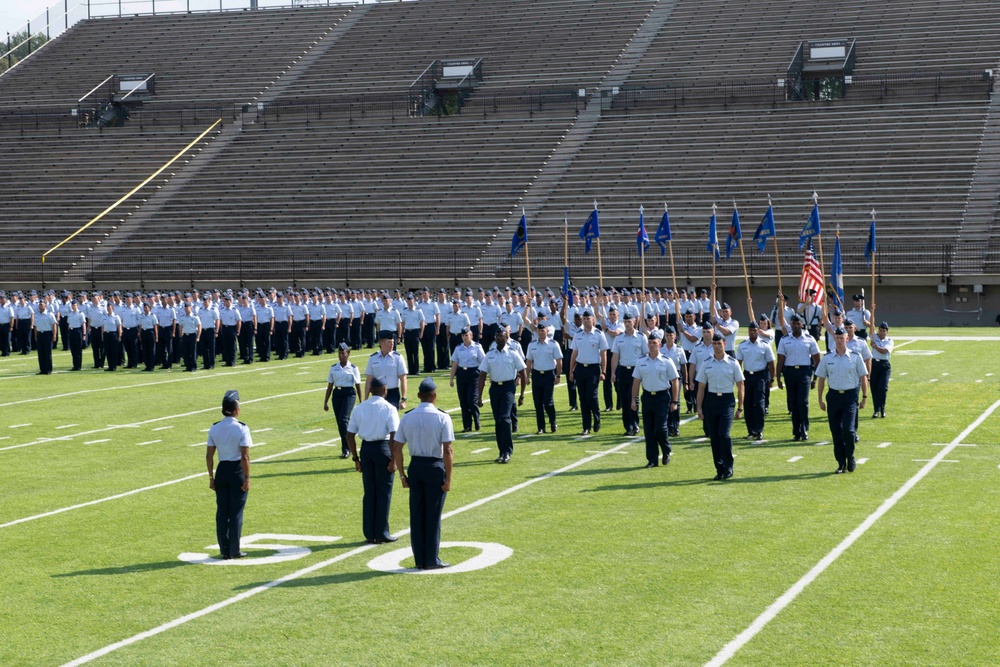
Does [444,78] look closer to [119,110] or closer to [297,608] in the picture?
[119,110]

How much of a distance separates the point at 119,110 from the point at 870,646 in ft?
184

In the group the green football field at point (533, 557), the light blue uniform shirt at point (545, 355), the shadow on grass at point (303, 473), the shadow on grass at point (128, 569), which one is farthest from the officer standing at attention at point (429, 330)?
the shadow on grass at point (128, 569)

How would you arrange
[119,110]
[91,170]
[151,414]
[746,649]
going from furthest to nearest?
[119,110] < [91,170] < [151,414] < [746,649]

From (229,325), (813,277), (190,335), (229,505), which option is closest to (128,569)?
(229,505)

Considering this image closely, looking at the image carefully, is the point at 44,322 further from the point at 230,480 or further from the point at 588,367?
the point at 230,480

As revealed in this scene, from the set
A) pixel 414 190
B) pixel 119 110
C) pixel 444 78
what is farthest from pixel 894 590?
pixel 119 110

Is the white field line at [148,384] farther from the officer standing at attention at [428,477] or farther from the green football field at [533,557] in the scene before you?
the officer standing at attention at [428,477]

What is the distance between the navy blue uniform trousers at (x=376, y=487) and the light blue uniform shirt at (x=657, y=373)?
184 inches

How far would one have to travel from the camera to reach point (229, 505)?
10836 millimetres

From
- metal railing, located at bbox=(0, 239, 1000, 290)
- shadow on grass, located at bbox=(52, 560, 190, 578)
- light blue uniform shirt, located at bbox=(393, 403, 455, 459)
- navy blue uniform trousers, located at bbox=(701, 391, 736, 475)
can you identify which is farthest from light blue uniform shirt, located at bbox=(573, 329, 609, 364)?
metal railing, located at bbox=(0, 239, 1000, 290)

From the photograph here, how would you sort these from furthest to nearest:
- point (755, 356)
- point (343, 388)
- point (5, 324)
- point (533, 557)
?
point (5, 324)
point (755, 356)
point (343, 388)
point (533, 557)

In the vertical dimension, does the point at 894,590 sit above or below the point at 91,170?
below

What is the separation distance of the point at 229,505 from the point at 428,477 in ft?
5.58

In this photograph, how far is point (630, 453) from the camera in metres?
16.6
